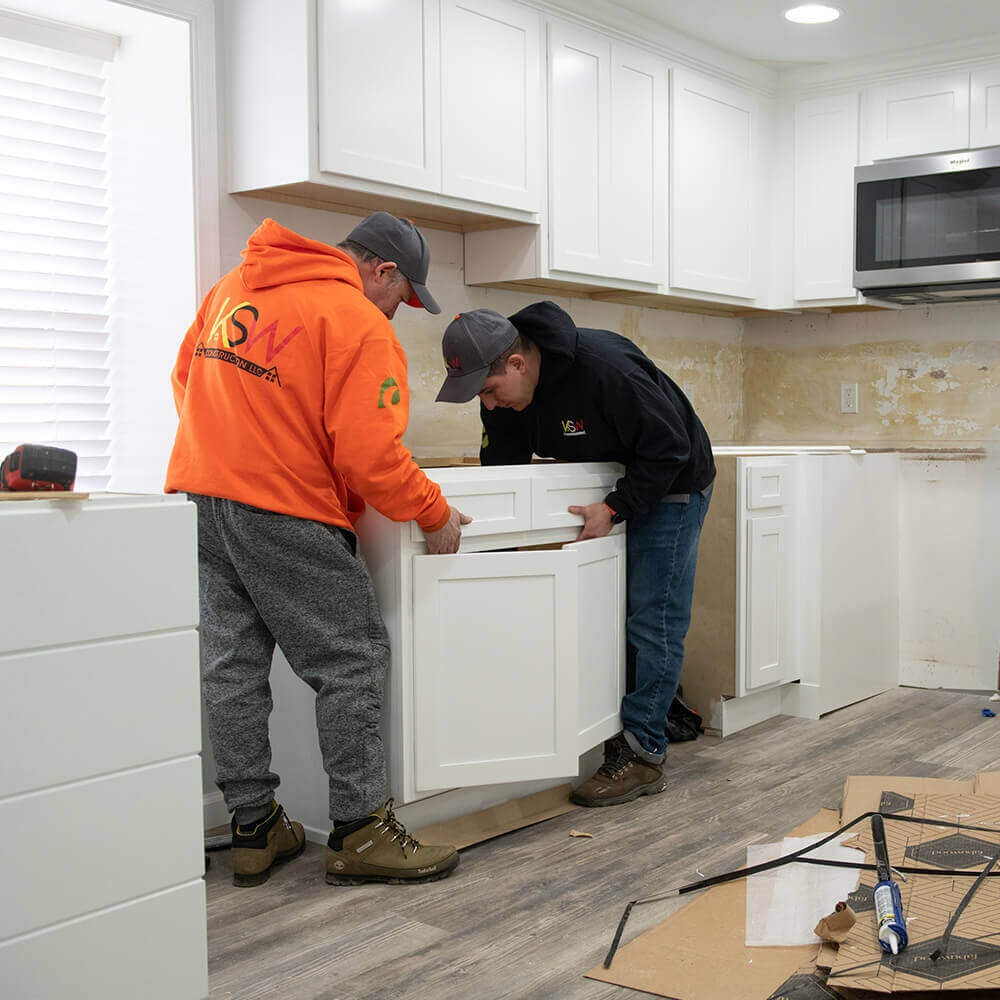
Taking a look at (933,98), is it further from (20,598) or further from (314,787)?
(20,598)

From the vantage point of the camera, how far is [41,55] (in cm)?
261

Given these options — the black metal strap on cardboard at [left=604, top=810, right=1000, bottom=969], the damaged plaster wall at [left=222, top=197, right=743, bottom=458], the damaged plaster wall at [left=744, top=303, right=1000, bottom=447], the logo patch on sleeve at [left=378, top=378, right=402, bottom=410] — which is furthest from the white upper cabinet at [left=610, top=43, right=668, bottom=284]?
the black metal strap on cardboard at [left=604, top=810, right=1000, bottom=969]

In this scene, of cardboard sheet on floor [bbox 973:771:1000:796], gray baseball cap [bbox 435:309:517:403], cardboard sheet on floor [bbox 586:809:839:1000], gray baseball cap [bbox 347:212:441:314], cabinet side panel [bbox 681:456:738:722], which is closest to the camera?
cardboard sheet on floor [bbox 586:809:839:1000]

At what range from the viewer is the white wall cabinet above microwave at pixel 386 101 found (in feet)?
8.61

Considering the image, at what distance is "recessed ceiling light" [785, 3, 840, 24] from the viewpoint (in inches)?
Answer: 139

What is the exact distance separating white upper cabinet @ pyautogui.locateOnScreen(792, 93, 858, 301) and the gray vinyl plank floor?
6.02 feet

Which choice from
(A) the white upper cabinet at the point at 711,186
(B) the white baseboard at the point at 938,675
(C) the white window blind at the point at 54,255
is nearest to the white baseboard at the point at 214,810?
(C) the white window blind at the point at 54,255

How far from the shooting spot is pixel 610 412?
9.05 ft

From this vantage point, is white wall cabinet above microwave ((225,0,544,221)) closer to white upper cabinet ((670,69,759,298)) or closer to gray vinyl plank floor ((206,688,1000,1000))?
white upper cabinet ((670,69,759,298))

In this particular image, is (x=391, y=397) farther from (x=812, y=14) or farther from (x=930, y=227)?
(x=930, y=227)

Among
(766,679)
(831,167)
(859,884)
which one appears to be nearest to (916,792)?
(859,884)

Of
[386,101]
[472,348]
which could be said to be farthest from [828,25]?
[472,348]

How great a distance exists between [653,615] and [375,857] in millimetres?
995

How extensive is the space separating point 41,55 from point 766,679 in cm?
265
